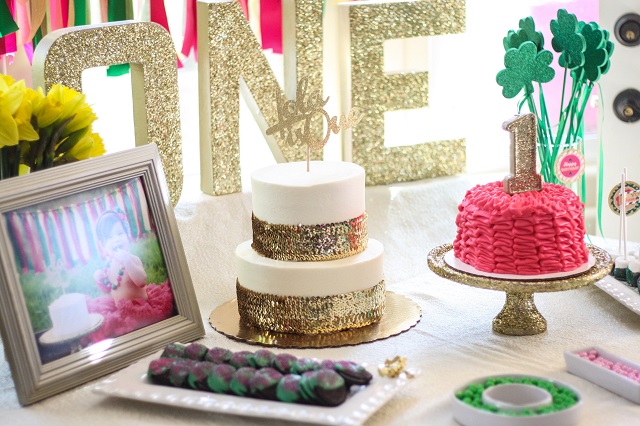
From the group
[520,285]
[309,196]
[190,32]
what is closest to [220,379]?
[309,196]

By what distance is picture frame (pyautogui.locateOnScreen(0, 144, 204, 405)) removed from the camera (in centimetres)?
131

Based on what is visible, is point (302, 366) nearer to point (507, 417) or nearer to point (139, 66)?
point (507, 417)

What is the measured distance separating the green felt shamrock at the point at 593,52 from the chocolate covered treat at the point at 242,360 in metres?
0.89

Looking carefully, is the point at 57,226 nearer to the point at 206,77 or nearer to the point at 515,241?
the point at 206,77

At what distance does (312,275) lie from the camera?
4.95 feet

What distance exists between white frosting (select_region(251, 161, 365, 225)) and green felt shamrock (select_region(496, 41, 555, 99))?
33 centimetres

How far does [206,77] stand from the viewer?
182 centimetres

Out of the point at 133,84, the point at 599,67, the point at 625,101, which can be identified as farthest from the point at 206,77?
the point at 625,101

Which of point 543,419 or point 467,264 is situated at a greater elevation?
point 467,264

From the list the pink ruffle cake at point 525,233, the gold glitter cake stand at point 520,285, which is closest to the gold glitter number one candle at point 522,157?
the pink ruffle cake at point 525,233

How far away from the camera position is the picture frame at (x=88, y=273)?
1.31 meters

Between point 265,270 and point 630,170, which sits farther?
point 630,170

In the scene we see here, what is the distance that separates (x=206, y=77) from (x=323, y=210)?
Answer: 17.9 inches

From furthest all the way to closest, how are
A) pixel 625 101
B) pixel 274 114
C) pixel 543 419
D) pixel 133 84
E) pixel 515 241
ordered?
pixel 625 101, pixel 274 114, pixel 133 84, pixel 515 241, pixel 543 419
